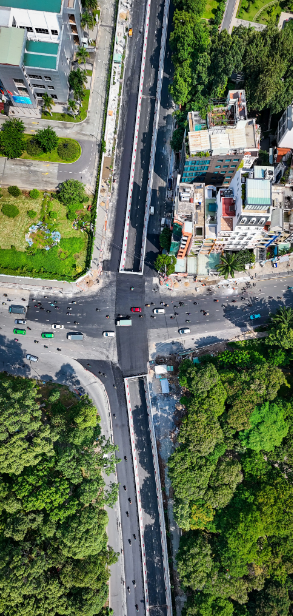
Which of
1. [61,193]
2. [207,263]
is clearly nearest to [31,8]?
[61,193]

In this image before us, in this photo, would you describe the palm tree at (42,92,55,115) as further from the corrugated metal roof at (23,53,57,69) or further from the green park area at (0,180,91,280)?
the green park area at (0,180,91,280)

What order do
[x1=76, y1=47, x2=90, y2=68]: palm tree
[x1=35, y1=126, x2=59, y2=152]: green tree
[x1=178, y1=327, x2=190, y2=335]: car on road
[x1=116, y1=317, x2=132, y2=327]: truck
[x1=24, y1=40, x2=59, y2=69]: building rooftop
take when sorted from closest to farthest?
[x1=24, y1=40, x2=59, y2=69]: building rooftop, [x1=116, y1=317, x2=132, y2=327]: truck, [x1=35, y1=126, x2=59, y2=152]: green tree, [x1=178, y1=327, x2=190, y2=335]: car on road, [x1=76, y1=47, x2=90, y2=68]: palm tree

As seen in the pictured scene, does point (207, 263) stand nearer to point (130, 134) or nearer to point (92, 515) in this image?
point (130, 134)

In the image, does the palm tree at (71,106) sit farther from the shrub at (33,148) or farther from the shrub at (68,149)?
the shrub at (33,148)

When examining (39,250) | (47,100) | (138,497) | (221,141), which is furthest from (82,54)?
(138,497)

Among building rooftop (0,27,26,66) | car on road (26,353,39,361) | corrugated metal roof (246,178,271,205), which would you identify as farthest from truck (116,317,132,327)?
building rooftop (0,27,26,66)

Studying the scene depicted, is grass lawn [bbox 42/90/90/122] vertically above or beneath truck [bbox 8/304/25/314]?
above
